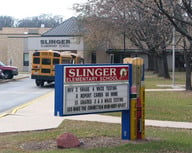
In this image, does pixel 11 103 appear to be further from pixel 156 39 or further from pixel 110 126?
pixel 156 39

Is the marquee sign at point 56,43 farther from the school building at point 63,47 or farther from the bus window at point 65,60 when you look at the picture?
the bus window at point 65,60

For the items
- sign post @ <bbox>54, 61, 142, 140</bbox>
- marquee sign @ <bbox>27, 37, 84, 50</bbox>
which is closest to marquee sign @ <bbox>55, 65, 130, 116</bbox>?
sign post @ <bbox>54, 61, 142, 140</bbox>

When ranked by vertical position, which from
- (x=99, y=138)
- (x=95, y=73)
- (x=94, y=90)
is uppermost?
(x=95, y=73)

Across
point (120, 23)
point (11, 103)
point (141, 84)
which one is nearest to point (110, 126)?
point (141, 84)

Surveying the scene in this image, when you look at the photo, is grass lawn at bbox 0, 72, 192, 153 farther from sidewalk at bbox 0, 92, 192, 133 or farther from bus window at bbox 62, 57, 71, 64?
bus window at bbox 62, 57, 71, 64

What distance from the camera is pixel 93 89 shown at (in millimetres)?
9766

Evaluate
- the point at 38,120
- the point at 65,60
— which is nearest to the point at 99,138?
the point at 38,120

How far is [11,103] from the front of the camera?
20.6 meters

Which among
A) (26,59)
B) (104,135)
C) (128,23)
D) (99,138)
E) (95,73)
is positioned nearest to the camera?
(95,73)

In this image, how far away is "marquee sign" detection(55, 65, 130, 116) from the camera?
9312 mm

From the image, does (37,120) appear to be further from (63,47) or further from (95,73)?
(63,47)

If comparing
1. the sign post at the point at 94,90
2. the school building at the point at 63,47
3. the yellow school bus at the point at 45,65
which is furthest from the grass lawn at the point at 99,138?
the school building at the point at 63,47

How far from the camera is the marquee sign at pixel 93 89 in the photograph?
931 cm

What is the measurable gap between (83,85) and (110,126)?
11.4 ft
